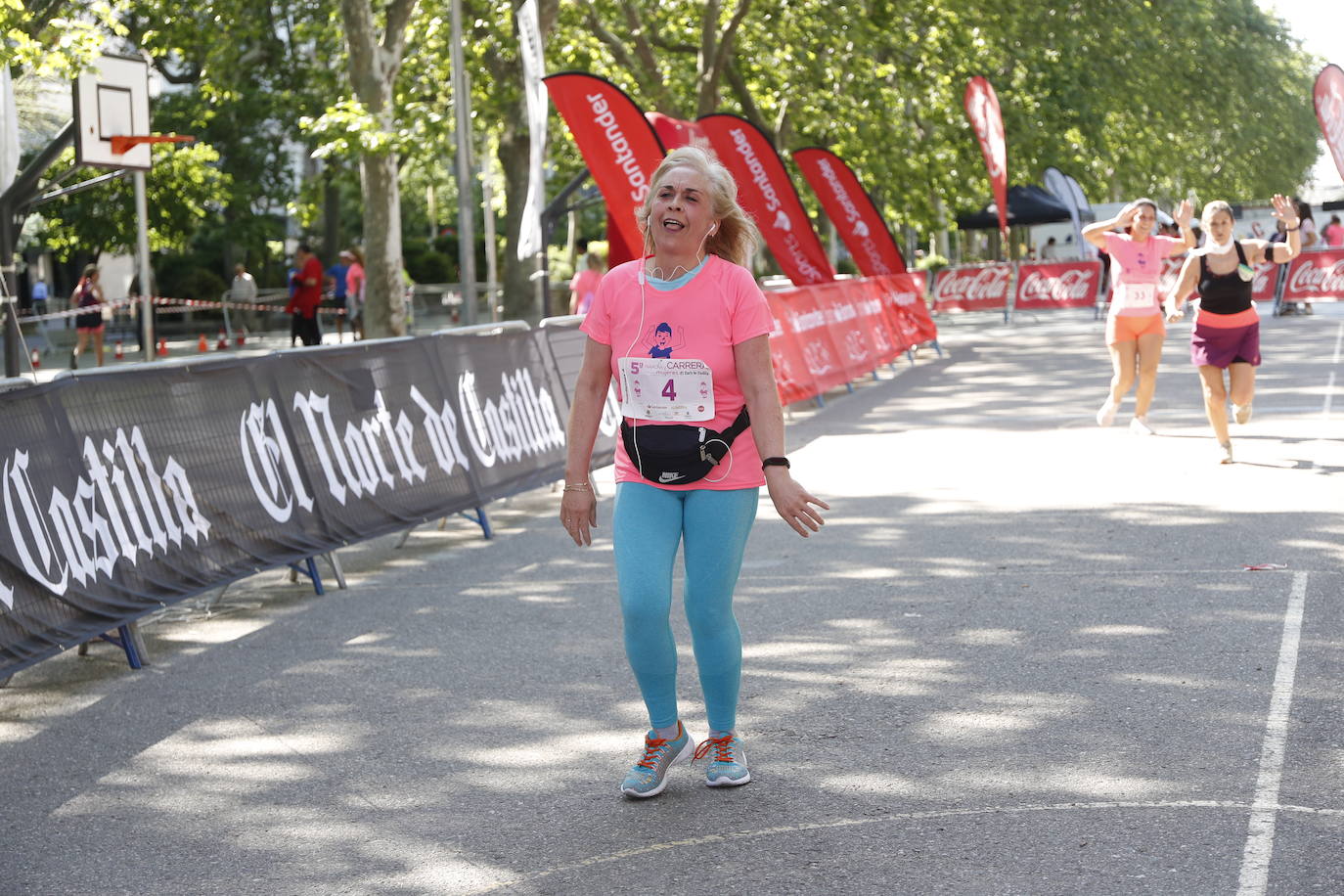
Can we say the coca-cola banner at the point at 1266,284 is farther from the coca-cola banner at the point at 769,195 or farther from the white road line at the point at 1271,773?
the white road line at the point at 1271,773

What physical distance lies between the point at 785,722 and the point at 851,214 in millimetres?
21511

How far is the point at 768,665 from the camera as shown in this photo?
7.12 m

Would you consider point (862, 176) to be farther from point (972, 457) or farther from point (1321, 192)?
point (1321, 192)

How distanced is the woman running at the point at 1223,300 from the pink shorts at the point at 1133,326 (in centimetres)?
112

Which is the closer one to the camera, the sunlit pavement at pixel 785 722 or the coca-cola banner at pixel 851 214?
the sunlit pavement at pixel 785 722

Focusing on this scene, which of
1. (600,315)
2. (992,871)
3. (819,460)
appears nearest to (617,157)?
(819,460)

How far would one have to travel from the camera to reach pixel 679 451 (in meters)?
5.18

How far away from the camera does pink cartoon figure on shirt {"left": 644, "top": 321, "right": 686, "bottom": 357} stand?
519 centimetres

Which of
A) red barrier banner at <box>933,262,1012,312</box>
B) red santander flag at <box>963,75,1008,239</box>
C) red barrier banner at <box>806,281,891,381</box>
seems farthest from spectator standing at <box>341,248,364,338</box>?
red barrier banner at <box>933,262,1012,312</box>

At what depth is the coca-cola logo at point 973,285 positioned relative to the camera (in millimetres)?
39906

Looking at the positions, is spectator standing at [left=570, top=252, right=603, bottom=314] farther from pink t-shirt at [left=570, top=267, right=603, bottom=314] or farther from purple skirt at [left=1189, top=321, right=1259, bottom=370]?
purple skirt at [left=1189, top=321, right=1259, bottom=370]

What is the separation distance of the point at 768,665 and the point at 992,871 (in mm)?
2554

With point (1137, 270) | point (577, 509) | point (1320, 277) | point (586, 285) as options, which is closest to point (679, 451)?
point (577, 509)

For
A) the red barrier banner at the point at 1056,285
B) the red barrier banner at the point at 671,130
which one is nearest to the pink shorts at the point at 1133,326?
the red barrier banner at the point at 671,130
